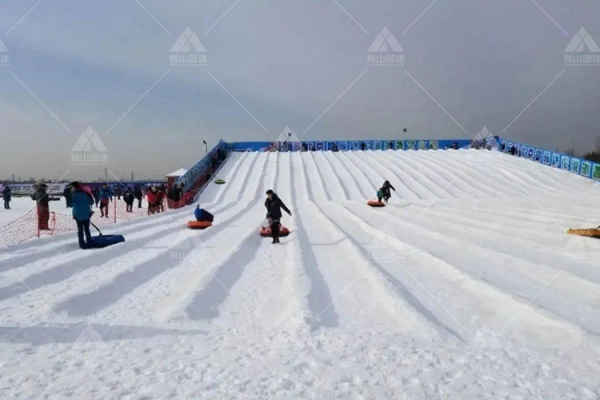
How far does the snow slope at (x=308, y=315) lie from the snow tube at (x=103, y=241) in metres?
0.26

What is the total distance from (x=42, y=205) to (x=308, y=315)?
890 centimetres

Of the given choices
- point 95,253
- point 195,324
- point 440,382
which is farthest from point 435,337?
point 95,253

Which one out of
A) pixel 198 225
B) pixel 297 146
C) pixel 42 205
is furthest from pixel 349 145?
pixel 42 205

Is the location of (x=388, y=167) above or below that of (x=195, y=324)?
above

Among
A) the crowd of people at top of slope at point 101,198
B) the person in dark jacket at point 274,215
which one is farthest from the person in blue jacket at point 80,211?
the person in dark jacket at point 274,215

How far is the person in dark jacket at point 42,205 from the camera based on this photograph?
9492mm

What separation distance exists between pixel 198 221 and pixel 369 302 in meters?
6.62

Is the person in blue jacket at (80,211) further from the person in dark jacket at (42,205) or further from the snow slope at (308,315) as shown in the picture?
the person in dark jacket at (42,205)

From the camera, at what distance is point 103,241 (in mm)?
7242

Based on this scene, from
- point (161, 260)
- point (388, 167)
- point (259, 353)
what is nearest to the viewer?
point (259, 353)

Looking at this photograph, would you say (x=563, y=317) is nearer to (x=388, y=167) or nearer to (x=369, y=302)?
(x=369, y=302)

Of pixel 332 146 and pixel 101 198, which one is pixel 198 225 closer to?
pixel 101 198

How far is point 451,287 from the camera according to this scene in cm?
498

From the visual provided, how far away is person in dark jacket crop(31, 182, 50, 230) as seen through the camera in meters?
9.49
